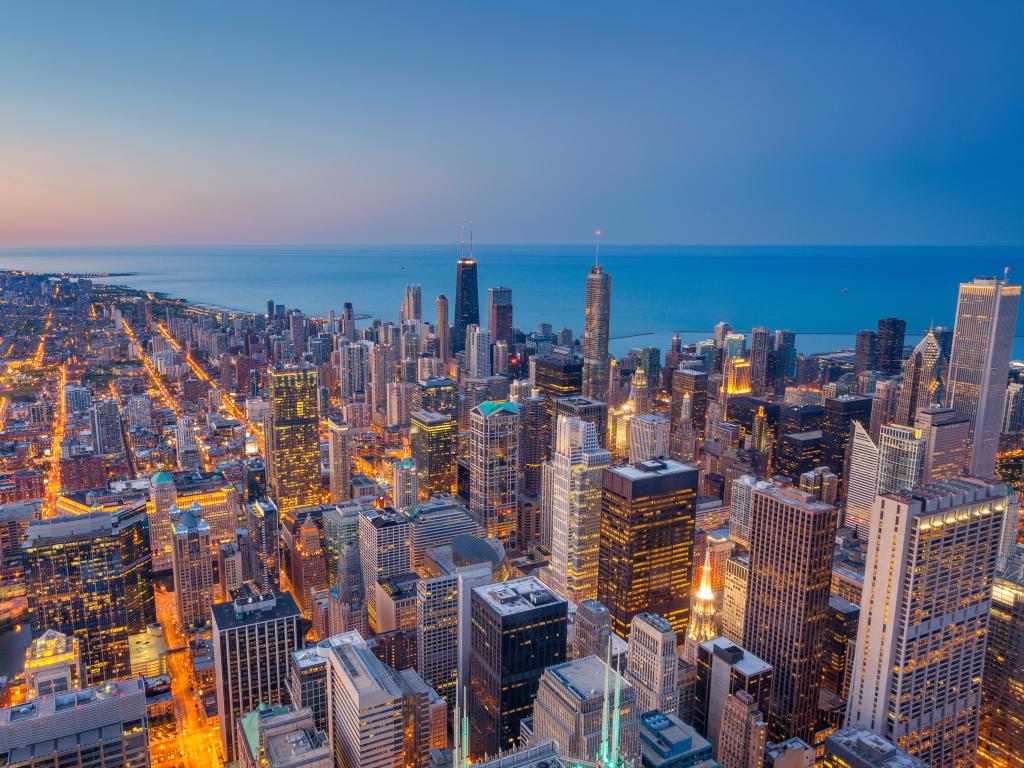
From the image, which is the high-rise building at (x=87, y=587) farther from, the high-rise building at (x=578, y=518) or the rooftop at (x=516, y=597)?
the high-rise building at (x=578, y=518)

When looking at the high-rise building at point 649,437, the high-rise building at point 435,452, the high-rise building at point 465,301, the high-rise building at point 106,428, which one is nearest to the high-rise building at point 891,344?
the high-rise building at point 649,437

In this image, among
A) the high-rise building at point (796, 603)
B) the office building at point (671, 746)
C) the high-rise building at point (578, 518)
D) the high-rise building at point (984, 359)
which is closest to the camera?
the office building at point (671, 746)

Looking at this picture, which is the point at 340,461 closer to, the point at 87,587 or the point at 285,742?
the point at 87,587

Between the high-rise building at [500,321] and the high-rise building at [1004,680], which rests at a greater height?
the high-rise building at [500,321]

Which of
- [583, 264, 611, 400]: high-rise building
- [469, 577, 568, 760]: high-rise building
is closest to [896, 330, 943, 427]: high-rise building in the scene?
[583, 264, 611, 400]: high-rise building

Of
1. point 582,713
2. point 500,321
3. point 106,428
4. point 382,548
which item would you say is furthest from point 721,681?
point 500,321
